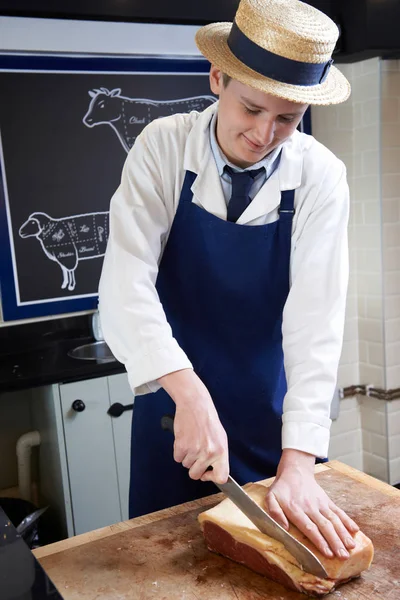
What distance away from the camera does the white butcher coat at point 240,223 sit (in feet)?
5.11

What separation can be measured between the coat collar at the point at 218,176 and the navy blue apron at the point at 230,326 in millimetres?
23

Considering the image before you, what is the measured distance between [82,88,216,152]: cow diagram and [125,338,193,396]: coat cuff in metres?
2.07

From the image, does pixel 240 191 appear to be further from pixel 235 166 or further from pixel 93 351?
pixel 93 351

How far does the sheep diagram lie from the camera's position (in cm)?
326

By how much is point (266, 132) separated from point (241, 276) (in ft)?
1.32

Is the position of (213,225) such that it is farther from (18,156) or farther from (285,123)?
(18,156)

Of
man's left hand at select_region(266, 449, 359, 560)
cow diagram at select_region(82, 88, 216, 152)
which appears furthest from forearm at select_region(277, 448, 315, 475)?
cow diagram at select_region(82, 88, 216, 152)

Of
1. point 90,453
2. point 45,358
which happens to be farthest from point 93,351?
point 90,453

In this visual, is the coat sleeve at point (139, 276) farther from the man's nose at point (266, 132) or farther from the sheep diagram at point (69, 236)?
the sheep diagram at point (69, 236)

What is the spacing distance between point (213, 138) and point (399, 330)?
2.43m

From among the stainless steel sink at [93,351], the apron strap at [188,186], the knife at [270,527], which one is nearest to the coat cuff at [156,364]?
the knife at [270,527]

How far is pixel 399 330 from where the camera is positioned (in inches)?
154

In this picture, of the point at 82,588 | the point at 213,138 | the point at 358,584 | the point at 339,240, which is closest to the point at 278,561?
the point at 358,584

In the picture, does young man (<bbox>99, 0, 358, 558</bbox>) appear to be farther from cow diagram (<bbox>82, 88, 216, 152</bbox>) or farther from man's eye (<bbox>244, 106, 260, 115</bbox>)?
cow diagram (<bbox>82, 88, 216, 152</bbox>)
